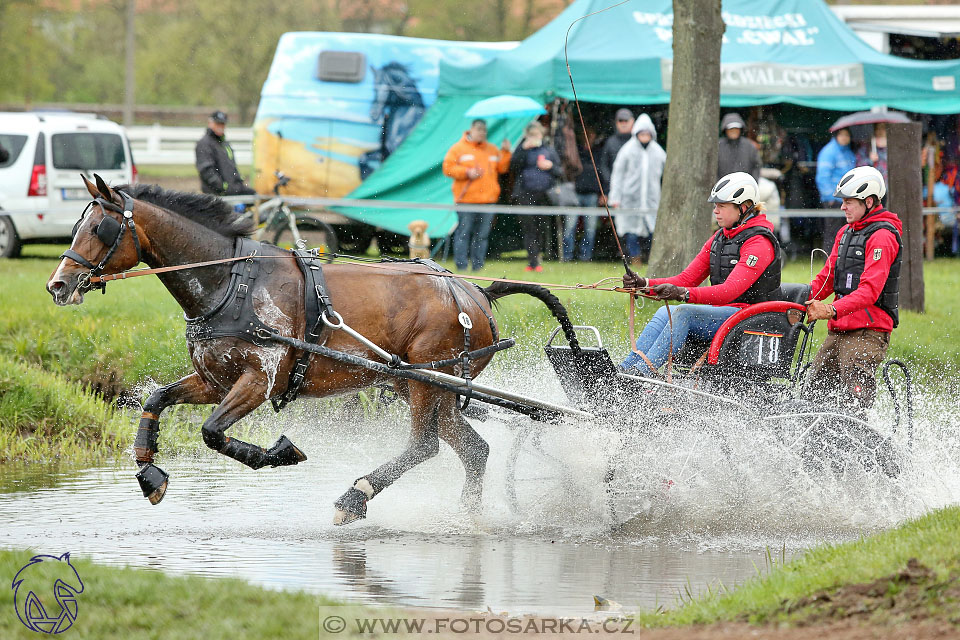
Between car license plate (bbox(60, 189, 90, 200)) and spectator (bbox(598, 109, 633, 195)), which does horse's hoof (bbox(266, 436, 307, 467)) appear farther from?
car license plate (bbox(60, 189, 90, 200))

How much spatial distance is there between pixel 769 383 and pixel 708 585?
1.91 m

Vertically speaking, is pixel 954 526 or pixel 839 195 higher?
pixel 839 195

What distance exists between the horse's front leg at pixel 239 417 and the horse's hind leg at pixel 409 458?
20.7 inches

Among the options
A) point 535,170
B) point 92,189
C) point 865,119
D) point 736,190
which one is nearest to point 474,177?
point 535,170

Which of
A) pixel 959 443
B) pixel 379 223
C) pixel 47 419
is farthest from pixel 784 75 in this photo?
pixel 47 419

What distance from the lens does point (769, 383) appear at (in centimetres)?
703

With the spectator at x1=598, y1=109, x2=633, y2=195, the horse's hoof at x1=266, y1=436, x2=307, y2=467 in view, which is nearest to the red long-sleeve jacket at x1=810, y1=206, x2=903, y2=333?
the horse's hoof at x1=266, y1=436, x2=307, y2=467

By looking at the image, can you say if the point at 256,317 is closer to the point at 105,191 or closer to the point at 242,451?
the point at 242,451

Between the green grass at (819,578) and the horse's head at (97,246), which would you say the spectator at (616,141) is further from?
the green grass at (819,578)

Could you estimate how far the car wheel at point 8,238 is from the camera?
16.8 m

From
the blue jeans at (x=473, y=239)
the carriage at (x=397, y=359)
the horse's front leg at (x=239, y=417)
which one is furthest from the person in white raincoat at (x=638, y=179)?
the horse's front leg at (x=239, y=417)

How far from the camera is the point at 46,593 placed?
15.3 feet

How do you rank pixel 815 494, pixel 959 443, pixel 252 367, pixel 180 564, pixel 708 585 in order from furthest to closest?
pixel 959 443, pixel 815 494, pixel 252 367, pixel 180 564, pixel 708 585

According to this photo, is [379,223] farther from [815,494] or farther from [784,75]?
[815,494]
